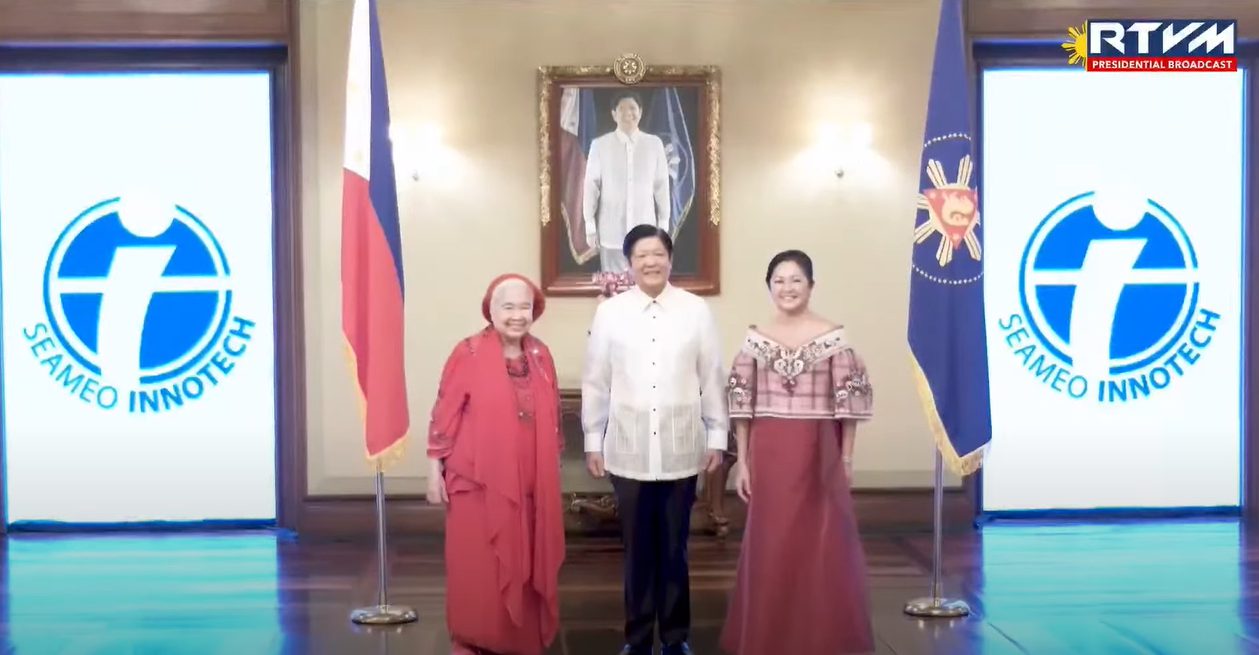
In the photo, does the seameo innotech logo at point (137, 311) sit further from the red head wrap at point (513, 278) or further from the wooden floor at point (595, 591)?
the red head wrap at point (513, 278)

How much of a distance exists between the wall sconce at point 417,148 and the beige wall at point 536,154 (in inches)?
0.6

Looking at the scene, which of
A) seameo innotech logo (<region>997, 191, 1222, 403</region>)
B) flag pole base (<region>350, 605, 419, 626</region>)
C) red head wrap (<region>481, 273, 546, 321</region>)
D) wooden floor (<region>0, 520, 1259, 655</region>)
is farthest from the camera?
seameo innotech logo (<region>997, 191, 1222, 403</region>)

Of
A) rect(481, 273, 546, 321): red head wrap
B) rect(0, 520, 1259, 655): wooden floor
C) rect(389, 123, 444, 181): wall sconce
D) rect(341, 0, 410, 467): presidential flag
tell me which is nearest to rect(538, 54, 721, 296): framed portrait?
rect(389, 123, 444, 181): wall sconce

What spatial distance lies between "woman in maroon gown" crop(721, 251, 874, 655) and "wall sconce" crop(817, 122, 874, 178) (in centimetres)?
233

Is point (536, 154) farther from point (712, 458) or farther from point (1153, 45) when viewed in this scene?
point (1153, 45)

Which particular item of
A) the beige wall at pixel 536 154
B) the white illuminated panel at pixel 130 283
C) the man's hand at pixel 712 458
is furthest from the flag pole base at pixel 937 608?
the white illuminated panel at pixel 130 283

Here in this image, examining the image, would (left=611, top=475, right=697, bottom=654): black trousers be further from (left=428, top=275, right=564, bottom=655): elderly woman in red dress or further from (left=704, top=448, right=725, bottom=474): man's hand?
(left=428, top=275, right=564, bottom=655): elderly woman in red dress

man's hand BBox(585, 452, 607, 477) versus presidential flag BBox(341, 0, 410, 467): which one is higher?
presidential flag BBox(341, 0, 410, 467)

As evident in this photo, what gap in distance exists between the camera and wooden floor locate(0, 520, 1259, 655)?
12.6 feet

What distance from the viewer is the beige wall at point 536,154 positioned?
5609 millimetres

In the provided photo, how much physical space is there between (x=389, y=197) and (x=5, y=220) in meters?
2.97

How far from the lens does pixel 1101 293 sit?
5941 millimetres

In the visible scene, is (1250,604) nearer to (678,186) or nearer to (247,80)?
(678,186)

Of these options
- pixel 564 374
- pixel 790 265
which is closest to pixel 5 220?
pixel 564 374
